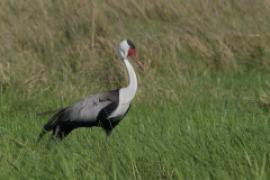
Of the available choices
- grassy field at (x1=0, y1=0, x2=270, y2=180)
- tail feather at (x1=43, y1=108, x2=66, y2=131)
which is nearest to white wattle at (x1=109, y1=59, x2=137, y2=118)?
grassy field at (x1=0, y1=0, x2=270, y2=180)

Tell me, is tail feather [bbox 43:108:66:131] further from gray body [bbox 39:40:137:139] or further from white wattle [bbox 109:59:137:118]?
white wattle [bbox 109:59:137:118]

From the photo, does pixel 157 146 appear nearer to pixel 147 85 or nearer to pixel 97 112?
pixel 97 112

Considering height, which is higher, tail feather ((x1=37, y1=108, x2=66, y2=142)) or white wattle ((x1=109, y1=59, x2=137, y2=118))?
tail feather ((x1=37, y1=108, x2=66, y2=142))

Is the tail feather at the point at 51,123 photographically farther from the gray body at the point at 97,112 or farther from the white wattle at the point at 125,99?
the white wattle at the point at 125,99

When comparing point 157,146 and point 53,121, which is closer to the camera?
point 157,146

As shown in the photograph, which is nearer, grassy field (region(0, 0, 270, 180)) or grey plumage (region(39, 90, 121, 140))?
grassy field (region(0, 0, 270, 180))

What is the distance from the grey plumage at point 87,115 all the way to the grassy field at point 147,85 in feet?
0.27

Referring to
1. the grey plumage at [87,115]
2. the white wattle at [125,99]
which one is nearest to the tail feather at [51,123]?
the grey plumage at [87,115]

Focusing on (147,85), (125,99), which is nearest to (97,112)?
(125,99)

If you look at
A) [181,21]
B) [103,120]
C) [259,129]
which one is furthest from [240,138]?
[181,21]

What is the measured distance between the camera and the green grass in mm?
3537

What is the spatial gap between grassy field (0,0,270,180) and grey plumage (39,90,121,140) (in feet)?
0.27

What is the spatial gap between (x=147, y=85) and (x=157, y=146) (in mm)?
2551

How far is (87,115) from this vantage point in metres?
5.22
